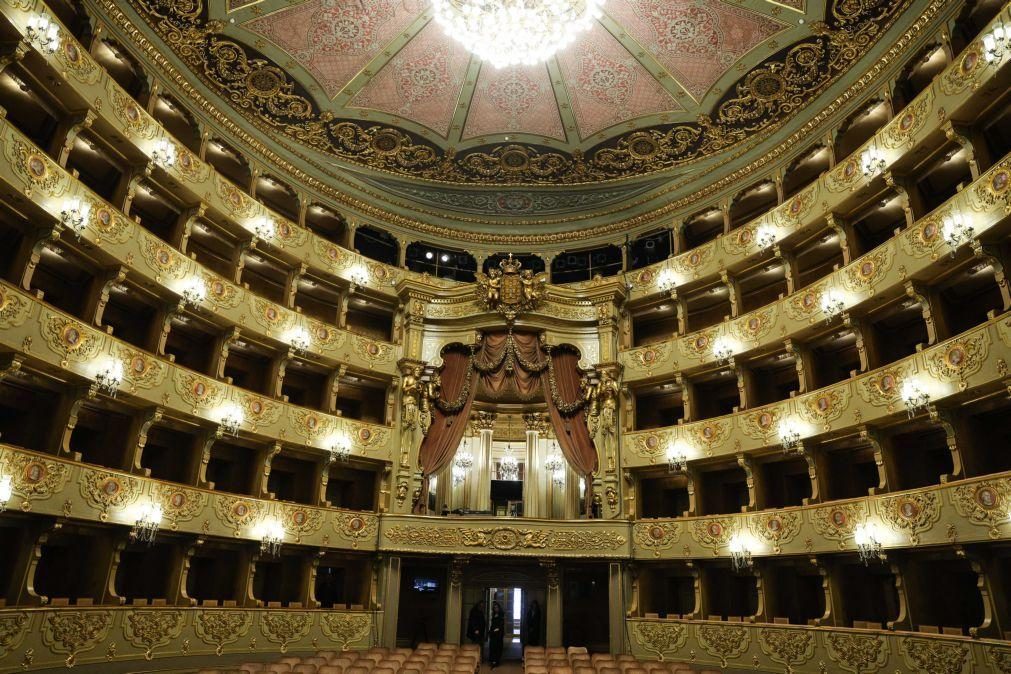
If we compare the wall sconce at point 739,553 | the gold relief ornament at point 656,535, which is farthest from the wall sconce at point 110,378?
the wall sconce at point 739,553

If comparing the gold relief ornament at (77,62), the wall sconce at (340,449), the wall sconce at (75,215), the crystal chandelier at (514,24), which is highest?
the crystal chandelier at (514,24)

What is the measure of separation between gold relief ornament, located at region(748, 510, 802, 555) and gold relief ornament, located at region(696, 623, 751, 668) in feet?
6.55

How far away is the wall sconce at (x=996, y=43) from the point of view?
39.1 feet

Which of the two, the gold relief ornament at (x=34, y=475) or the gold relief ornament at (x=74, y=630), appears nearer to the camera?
the gold relief ornament at (x=34, y=475)

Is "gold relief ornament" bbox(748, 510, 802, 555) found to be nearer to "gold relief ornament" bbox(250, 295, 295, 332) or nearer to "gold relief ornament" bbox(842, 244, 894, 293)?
"gold relief ornament" bbox(842, 244, 894, 293)

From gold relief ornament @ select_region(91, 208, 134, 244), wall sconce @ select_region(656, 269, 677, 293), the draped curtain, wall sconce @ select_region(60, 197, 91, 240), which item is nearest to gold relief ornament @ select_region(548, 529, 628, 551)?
the draped curtain

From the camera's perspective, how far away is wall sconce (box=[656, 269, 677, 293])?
1986cm

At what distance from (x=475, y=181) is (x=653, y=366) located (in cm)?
820

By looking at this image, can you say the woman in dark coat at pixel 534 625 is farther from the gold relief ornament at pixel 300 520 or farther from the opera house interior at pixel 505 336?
the gold relief ornament at pixel 300 520

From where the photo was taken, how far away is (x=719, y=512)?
18.5 m

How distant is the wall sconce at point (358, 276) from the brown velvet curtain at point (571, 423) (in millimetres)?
5763

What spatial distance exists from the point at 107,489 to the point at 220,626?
403 cm

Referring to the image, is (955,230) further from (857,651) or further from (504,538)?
(504,538)

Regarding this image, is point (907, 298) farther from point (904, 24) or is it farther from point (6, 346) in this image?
point (6, 346)
